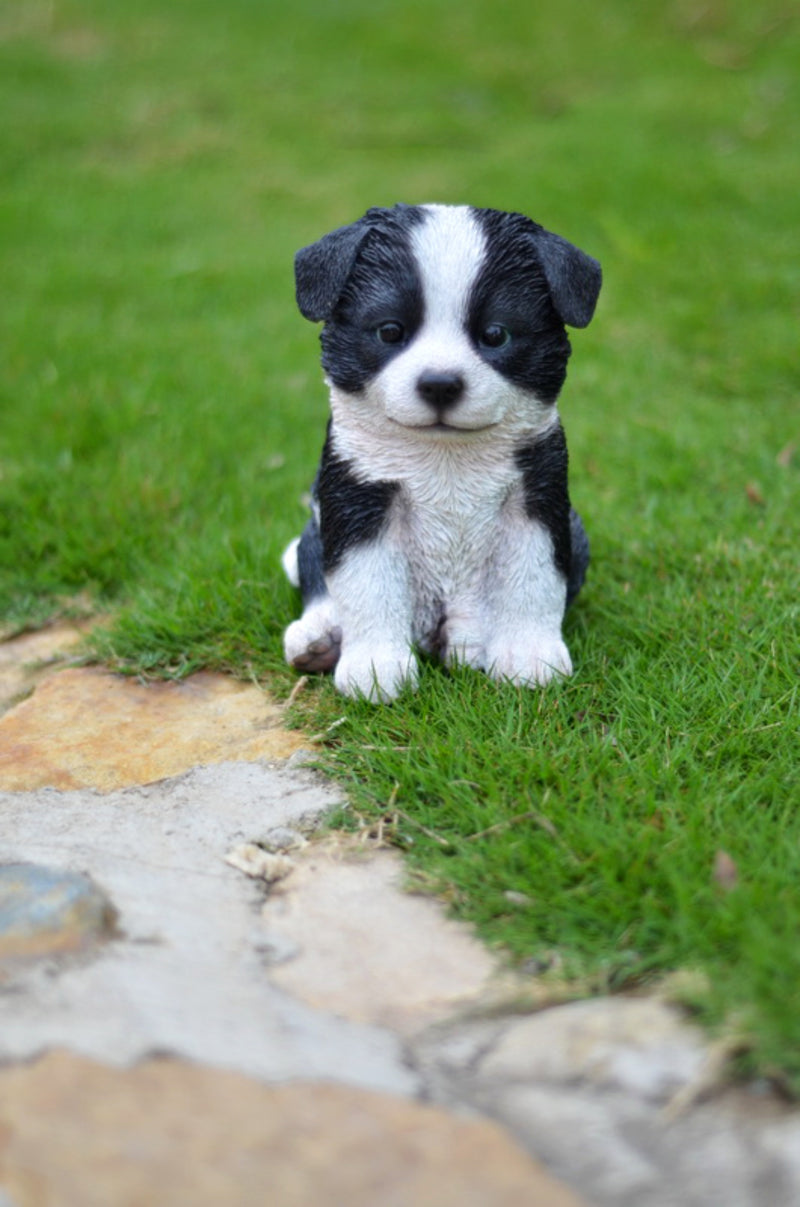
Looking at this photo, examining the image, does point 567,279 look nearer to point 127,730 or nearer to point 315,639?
point 315,639

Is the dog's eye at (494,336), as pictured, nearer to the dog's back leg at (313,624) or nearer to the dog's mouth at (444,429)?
the dog's mouth at (444,429)

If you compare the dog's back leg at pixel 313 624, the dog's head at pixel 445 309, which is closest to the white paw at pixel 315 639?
the dog's back leg at pixel 313 624

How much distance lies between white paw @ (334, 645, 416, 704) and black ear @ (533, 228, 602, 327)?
0.87 metres

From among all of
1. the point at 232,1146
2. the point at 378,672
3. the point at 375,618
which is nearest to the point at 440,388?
the point at 375,618

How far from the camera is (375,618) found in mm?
2832

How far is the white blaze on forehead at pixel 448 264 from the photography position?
2.55m

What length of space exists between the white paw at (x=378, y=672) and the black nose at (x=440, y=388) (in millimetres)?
621

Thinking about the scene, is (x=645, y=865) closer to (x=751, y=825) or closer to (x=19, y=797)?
(x=751, y=825)

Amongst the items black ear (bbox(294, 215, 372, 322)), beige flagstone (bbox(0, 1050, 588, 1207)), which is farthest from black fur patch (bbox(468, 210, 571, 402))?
beige flagstone (bbox(0, 1050, 588, 1207))

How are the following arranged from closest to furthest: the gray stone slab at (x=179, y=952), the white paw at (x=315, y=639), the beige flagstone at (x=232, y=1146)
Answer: the beige flagstone at (x=232, y=1146) < the gray stone slab at (x=179, y=952) < the white paw at (x=315, y=639)

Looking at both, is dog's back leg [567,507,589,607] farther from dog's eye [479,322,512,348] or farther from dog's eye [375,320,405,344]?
dog's eye [375,320,405,344]

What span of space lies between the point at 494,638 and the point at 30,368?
3.33m

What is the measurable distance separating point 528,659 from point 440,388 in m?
0.71

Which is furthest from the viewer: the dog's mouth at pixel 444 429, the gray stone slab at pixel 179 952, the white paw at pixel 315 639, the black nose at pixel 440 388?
the white paw at pixel 315 639
